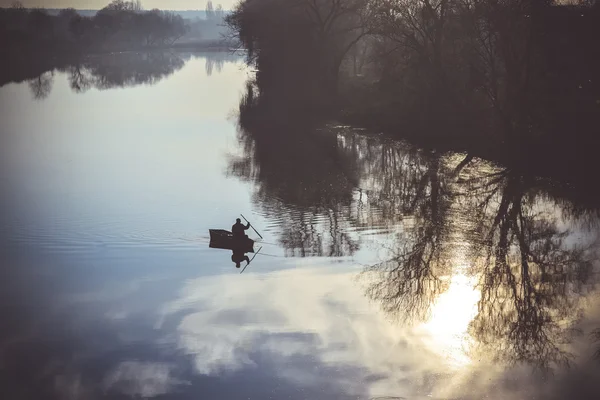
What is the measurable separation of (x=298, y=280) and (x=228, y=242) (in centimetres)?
372

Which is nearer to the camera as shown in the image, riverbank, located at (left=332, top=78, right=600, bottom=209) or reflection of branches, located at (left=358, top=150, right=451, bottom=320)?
reflection of branches, located at (left=358, top=150, right=451, bottom=320)

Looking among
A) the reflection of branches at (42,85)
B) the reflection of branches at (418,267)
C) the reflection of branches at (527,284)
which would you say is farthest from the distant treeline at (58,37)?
the reflection of branches at (527,284)

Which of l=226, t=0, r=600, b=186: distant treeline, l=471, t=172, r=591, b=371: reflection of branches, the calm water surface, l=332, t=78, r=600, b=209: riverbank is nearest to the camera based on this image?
the calm water surface

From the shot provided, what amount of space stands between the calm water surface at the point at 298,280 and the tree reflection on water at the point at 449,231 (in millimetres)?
95

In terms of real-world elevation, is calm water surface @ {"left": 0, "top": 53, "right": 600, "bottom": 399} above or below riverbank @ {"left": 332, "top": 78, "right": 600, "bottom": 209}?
below

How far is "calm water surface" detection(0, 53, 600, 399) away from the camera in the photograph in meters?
18.0

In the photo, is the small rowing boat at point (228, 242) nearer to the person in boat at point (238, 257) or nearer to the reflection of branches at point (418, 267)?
the person in boat at point (238, 257)

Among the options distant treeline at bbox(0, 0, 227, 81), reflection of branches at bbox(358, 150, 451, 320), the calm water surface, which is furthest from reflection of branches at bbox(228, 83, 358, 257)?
distant treeline at bbox(0, 0, 227, 81)

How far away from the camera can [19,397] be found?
17078 mm

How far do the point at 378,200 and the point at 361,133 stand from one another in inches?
737

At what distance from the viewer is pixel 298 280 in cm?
2456

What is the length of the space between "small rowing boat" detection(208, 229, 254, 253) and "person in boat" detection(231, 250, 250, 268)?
0.13 m

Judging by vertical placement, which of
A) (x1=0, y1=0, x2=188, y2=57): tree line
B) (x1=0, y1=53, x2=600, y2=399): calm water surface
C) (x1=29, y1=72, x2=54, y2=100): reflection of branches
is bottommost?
(x1=0, y1=53, x2=600, y2=399): calm water surface

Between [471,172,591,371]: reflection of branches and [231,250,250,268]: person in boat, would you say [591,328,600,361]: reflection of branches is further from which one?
[231,250,250,268]: person in boat
